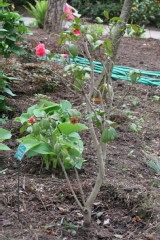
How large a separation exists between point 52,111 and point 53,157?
454mm

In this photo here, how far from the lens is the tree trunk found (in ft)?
28.3

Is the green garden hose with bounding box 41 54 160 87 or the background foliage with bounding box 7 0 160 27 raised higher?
the background foliage with bounding box 7 0 160 27

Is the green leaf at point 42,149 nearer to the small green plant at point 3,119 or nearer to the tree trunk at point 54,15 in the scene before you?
the small green plant at point 3,119

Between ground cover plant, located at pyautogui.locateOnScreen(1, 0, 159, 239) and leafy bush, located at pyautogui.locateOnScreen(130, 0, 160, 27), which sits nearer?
ground cover plant, located at pyautogui.locateOnScreen(1, 0, 159, 239)

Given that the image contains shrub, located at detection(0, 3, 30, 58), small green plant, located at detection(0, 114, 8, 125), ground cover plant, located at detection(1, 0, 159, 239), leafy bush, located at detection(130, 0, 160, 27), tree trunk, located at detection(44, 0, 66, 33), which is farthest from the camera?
leafy bush, located at detection(130, 0, 160, 27)

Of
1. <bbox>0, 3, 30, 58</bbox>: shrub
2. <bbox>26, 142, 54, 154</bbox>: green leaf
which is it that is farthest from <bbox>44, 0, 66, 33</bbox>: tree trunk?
<bbox>26, 142, 54, 154</bbox>: green leaf

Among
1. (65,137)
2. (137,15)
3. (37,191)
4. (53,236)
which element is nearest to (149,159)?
(65,137)

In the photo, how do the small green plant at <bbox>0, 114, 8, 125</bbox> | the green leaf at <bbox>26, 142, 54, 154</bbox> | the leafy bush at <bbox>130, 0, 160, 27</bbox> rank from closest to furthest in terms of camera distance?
the green leaf at <bbox>26, 142, 54, 154</bbox>
the small green plant at <bbox>0, 114, 8, 125</bbox>
the leafy bush at <bbox>130, 0, 160, 27</bbox>

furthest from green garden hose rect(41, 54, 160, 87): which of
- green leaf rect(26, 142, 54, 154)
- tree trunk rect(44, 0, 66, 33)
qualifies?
green leaf rect(26, 142, 54, 154)

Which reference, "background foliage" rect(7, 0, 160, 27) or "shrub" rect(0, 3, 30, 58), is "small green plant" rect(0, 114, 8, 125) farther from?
"background foliage" rect(7, 0, 160, 27)

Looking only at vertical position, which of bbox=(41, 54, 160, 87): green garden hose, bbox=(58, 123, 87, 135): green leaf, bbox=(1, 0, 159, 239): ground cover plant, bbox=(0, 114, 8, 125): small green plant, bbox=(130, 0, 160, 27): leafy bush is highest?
bbox=(130, 0, 160, 27): leafy bush

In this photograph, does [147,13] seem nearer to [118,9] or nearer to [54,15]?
[118,9]

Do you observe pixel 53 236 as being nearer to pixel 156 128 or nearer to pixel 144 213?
pixel 144 213

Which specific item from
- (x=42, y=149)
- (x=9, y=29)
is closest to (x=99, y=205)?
(x=42, y=149)
